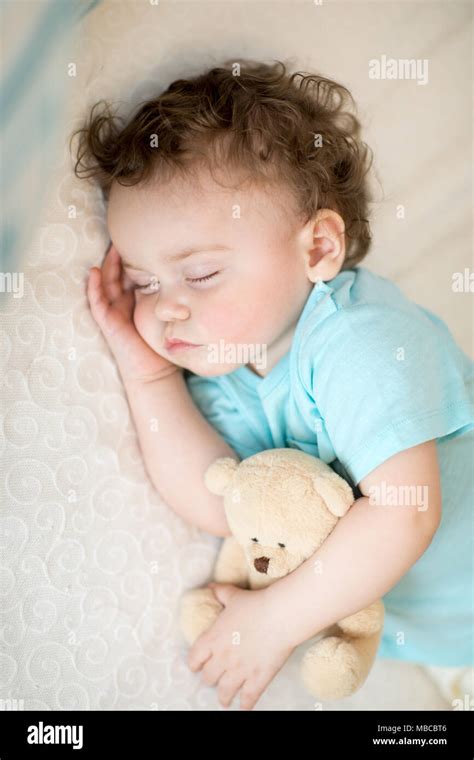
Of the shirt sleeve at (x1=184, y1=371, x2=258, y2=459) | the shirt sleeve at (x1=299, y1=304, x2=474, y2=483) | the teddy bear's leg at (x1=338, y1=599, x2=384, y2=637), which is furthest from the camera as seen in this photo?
the shirt sleeve at (x1=184, y1=371, x2=258, y2=459)

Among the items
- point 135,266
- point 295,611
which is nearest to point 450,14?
point 135,266

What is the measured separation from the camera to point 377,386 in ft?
2.85

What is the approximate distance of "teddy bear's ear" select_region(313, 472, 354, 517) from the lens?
34.5 inches

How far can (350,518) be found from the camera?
0.90 meters

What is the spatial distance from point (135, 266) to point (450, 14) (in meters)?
0.70

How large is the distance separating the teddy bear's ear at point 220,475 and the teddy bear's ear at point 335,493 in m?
0.13

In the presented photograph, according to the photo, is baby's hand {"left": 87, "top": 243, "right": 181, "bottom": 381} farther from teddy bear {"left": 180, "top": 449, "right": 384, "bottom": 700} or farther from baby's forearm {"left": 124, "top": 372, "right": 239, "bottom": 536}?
teddy bear {"left": 180, "top": 449, "right": 384, "bottom": 700}

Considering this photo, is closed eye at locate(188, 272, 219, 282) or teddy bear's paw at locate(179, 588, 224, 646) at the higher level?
closed eye at locate(188, 272, 219, 282)

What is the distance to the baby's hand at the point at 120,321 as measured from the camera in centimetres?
95

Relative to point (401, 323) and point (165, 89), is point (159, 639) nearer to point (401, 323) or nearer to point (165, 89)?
point (401, 323)

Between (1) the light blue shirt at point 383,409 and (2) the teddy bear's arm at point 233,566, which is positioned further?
(2) the teddy bear's arm at point 233,566

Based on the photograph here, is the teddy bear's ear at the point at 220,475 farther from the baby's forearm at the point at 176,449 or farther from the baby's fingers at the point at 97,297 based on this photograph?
the baby's fingers at the point at 97,297
